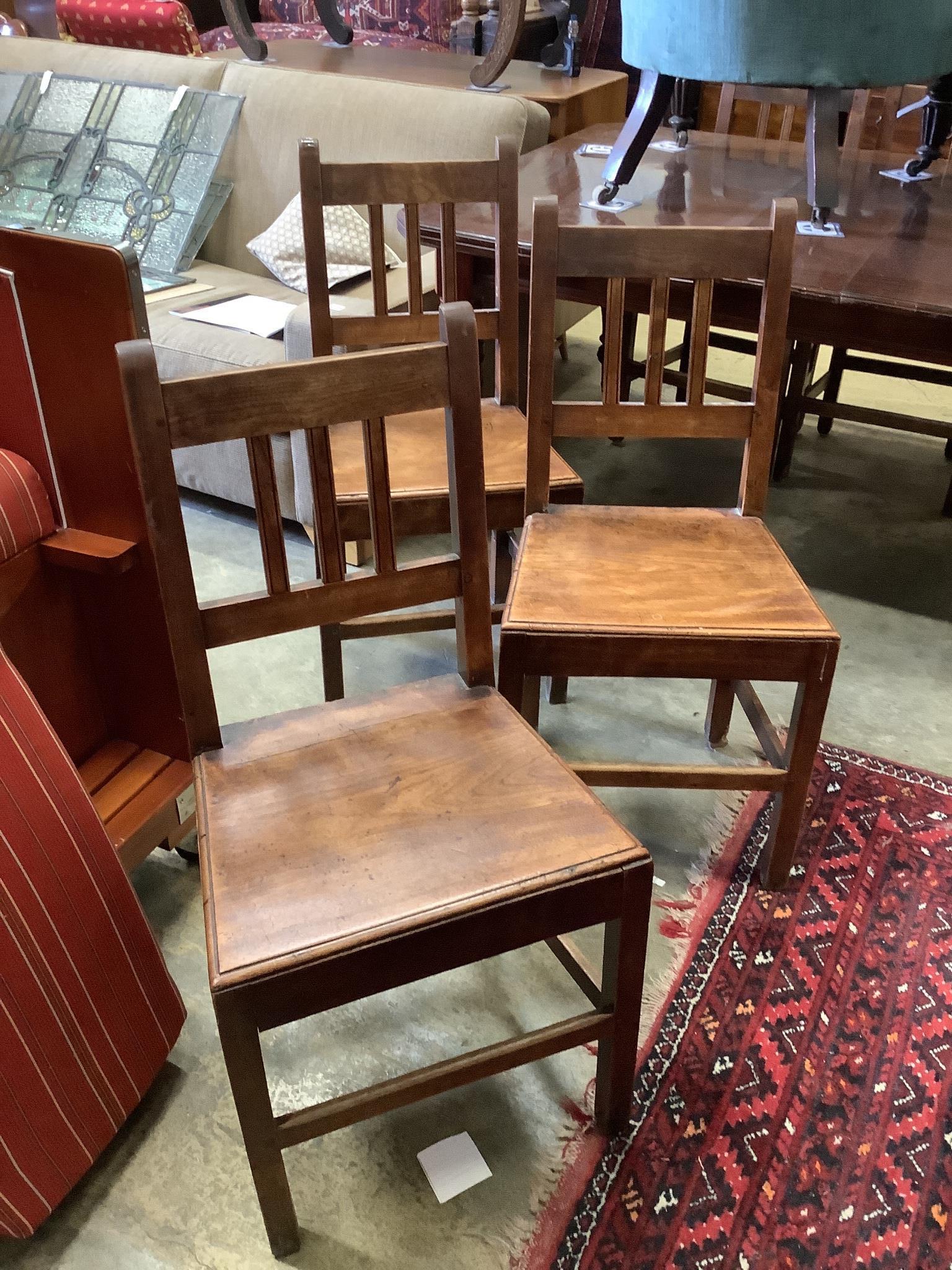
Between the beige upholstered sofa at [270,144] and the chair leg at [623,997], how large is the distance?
147 cm

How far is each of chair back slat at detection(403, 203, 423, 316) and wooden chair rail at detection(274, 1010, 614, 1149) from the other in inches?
48.0

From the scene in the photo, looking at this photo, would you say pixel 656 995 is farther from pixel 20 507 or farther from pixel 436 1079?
pixel 20 507

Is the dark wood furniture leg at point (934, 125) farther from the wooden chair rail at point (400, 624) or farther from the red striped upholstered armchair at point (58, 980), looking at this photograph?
the red striped upholstered armchair at point (58, 980)

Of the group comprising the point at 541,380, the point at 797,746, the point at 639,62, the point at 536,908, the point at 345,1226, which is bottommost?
the point at 345,1226

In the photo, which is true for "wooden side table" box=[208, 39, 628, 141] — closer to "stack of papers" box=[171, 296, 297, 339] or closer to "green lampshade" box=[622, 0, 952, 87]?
"stack of papers" box=[171, 296, 297, 339]

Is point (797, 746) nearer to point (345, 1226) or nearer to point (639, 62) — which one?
point (345, 1226)

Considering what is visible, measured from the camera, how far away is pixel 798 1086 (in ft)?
4.08

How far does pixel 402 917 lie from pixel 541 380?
856 millimetres

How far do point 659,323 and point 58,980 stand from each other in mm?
1211

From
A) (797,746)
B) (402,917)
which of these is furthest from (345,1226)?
(797,746)

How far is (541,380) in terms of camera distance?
4.70ft

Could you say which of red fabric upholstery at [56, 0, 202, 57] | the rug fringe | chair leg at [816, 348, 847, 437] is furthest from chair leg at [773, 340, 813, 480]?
red fabric upholstery at [56, 0, 202, 57]

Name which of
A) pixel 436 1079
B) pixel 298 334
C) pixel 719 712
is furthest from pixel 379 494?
pixel 298 334

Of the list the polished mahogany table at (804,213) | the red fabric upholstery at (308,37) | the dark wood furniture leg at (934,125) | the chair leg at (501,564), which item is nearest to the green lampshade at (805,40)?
the polished mahogany table at (804,213)
